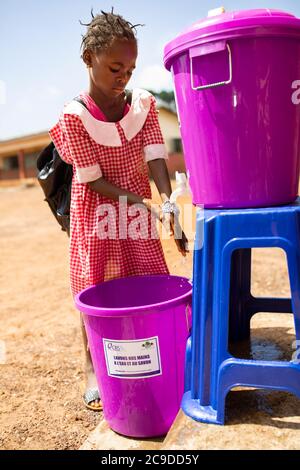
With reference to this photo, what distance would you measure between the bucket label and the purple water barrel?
619 millimetres

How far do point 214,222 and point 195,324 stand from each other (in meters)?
0.38

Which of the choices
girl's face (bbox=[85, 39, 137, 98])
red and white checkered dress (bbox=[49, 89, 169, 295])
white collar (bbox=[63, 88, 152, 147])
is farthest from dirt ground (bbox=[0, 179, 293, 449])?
girl's face (bbox=[85, 39, 137, 98])

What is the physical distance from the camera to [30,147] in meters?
26.2

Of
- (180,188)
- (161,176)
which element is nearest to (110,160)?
(161,176)

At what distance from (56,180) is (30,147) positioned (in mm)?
24854

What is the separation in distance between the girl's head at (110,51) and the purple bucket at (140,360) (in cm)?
90

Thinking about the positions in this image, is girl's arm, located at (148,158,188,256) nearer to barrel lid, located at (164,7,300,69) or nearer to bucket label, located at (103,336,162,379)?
bucket label, located at (103,336,162,379)

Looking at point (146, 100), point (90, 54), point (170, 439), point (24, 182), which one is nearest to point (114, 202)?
point (146, 100)

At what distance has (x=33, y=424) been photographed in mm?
2299

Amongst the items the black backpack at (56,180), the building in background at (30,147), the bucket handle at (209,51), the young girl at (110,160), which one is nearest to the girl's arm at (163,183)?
the young girl at (110,160)

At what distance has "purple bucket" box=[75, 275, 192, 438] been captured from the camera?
6.19 feet

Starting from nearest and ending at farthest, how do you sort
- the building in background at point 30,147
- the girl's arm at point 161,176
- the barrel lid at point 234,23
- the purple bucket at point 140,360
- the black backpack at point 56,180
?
1. the barrel lid at point 234,23
2. the purple bucket at point 140,360
3. the girl's arm at point 161,176
4. the black backpack at point 56,180
5. the building in background at point 30,147

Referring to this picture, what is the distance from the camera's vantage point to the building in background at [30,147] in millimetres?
24906

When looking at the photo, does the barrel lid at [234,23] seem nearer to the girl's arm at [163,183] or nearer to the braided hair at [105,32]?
the braided hair at [105,32]
